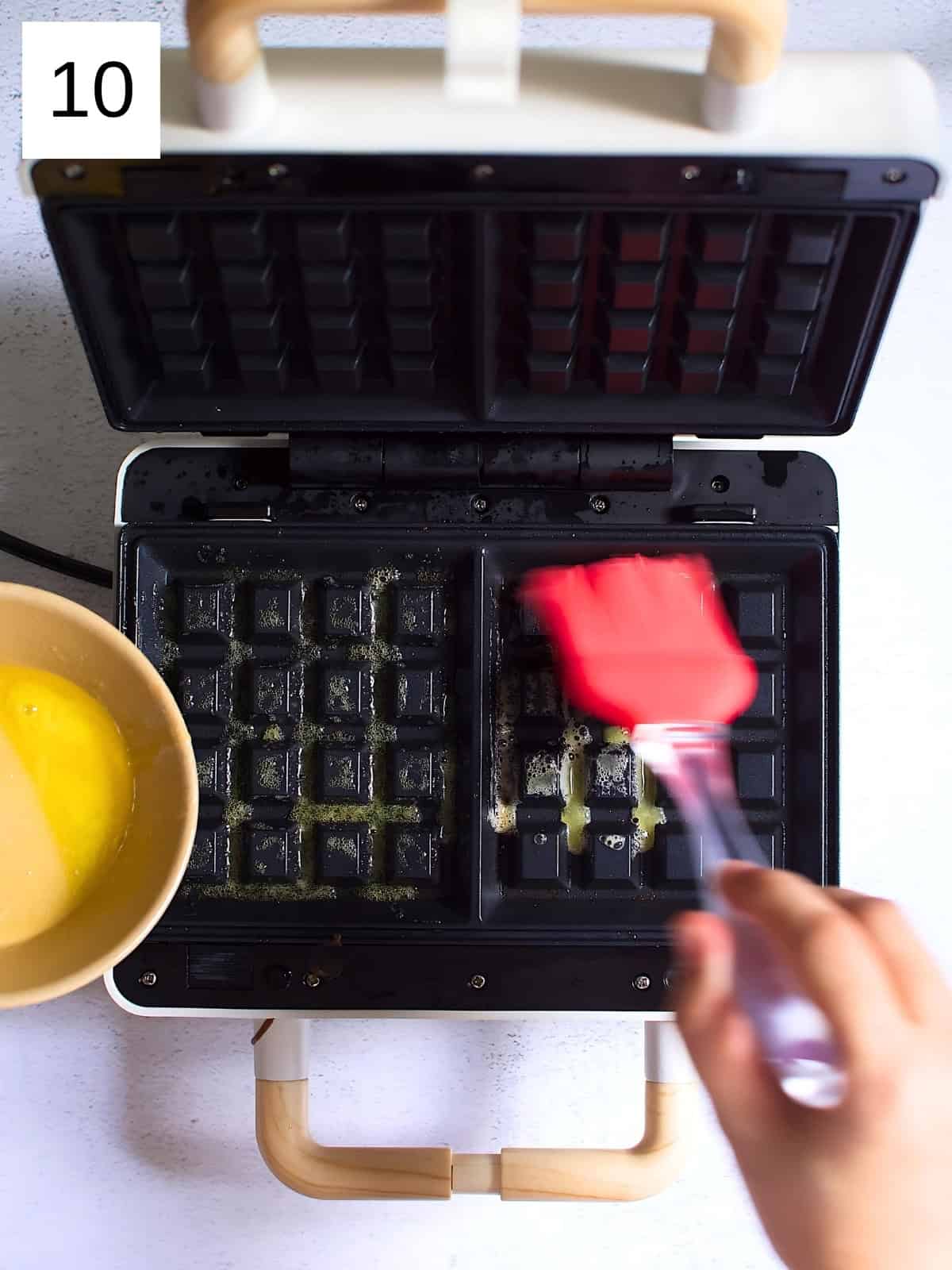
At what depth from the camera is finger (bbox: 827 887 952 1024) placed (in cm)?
64

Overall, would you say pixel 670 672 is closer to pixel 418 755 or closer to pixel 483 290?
pixel 418 755

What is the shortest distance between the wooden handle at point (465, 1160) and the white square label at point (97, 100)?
88cm

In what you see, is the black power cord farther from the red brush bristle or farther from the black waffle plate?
the red brush bristle

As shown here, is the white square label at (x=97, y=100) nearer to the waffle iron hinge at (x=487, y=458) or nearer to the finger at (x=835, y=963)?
the waffle iron hinge at (x=487, y=458)

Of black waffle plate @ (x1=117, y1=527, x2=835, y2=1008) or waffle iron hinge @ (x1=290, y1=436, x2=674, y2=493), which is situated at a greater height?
waffle iron hinge @ (x1=290, y1=436, x2=674, y2=493)

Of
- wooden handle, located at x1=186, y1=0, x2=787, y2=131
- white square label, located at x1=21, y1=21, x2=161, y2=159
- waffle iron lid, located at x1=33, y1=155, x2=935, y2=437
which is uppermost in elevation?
white square label, located at x1=21, y1=21, x2=161, y2=159

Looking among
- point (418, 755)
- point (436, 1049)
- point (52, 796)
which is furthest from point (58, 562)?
point (436, 1049)

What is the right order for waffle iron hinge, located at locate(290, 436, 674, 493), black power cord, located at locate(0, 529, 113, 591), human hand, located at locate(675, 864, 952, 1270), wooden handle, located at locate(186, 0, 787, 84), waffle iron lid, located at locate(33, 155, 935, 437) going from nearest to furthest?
human hand, located at locate(675, 864, 952, 1270)
wooden handle, located at locate(186, 0, 787, 84)
waffle iron lid, located at locate(33, 155, 935, 437)
waffle iron hinge, located at locate(290, 436, 674, 493)
black power cord, located at locate(0, 529, 113, 591)

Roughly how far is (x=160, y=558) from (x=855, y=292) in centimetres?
75

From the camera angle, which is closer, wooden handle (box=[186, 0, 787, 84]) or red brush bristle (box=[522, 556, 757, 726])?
wooden handle (box=[186, 0, 787, 84])

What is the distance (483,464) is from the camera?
1146 mm

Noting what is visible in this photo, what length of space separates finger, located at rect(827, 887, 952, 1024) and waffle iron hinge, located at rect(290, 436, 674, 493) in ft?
1.89

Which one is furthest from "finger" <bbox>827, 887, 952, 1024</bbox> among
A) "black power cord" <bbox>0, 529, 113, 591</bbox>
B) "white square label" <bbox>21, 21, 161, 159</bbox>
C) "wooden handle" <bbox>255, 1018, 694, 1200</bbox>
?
"black power cord" <bbox>0, 529, 113, 591</bbox>

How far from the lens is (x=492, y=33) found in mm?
765
